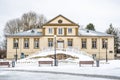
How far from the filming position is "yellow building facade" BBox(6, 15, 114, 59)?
6259 cm

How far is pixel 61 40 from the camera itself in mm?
62688

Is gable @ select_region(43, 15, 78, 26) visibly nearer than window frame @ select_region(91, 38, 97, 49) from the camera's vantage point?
Yes

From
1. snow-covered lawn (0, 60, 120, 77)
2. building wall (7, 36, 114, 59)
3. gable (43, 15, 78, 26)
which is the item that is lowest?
snow-covered lawn (0, 60, 120, 77)

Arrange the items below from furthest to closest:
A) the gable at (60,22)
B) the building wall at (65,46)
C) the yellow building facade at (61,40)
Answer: the building wall at (65,46), the yellow building facade at (61,40), the gable at (60,22)

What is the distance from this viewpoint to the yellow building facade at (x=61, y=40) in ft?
205

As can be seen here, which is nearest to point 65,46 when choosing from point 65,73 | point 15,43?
point 15,43

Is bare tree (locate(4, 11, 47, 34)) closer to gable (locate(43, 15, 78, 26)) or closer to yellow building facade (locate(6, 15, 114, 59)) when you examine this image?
yellow building facade (locate(6, 15, 114, 59))

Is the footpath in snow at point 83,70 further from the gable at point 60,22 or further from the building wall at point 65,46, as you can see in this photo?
the gable at point 60,22

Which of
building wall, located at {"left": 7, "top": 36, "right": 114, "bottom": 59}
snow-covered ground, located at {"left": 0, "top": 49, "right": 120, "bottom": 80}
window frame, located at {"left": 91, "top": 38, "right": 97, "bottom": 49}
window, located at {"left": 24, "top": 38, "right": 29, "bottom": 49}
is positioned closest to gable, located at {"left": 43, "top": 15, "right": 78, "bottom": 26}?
building wall, located at {"left": 7, "top": 36, "right": 114, "bottom": 59}

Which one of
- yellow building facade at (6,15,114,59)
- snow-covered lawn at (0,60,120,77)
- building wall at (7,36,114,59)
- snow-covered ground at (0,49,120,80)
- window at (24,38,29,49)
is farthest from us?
window at (24,38,29,49)

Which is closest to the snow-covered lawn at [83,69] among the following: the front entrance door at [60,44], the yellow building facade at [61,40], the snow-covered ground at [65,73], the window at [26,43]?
the snow-covered ground at [65,73]

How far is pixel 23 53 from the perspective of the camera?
6328 centimetres

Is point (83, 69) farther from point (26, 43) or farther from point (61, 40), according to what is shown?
point (26, 43)

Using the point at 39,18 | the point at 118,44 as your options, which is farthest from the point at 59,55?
the point at 118,44
